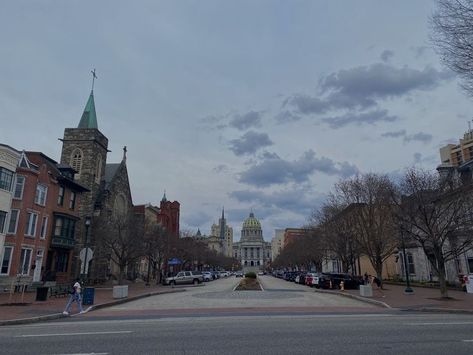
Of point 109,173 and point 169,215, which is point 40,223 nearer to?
point 109,173

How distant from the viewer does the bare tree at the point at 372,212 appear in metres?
36.3

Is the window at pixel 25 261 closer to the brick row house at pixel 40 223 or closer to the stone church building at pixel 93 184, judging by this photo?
the brick row house at pixel 40 223

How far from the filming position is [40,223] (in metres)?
39.3

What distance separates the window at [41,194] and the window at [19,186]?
6.67ft

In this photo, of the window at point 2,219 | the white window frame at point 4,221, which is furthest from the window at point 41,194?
the window at point 2,219

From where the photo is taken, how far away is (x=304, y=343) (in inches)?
382

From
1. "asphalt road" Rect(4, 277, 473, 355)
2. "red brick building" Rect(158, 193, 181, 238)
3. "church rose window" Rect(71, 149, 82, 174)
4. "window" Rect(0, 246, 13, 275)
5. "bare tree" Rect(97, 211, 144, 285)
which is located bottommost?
"asphalt road" Rect(4, 277, 473, 355)

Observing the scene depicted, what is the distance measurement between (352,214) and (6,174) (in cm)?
3386

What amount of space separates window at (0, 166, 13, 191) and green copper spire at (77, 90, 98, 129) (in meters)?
27.7

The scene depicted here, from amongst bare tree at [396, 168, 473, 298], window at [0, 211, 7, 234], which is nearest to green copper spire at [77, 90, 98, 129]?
window at [0, 211, 7, 234]

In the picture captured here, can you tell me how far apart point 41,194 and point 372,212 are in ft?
109

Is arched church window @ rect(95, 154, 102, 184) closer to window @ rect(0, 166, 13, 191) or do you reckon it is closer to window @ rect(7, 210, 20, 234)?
window @ rect(7, 210, 20, 234)

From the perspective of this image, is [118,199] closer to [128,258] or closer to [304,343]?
[128,258]

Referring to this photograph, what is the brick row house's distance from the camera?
3569 centimetres
